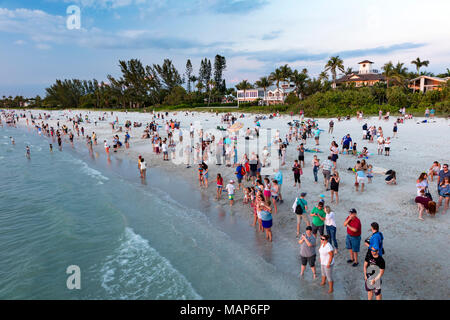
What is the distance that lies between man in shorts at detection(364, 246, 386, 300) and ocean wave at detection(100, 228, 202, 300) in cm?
384

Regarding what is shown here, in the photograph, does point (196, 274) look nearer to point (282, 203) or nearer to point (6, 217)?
point (282, 203)

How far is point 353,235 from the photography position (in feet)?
22.0

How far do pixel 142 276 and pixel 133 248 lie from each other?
1655 millimetres

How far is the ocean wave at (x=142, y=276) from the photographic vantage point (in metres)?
6.87

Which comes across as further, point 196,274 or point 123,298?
point 196,274

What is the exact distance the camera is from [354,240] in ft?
22.2

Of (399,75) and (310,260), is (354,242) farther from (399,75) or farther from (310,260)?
(399,75)

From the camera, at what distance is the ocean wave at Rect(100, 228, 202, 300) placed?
687 cm

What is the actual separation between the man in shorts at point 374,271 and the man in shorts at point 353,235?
0.94 metres

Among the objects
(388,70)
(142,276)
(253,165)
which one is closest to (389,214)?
(253,165)

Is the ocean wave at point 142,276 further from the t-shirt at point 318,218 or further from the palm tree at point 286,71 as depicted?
the palm tree at point 286,71

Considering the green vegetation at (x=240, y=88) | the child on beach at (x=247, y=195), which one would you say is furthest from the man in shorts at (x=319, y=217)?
the green vegetation at (x=240, y=88)

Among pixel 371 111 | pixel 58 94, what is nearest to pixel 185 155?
pixel 371 111

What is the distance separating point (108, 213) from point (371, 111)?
3631cm
